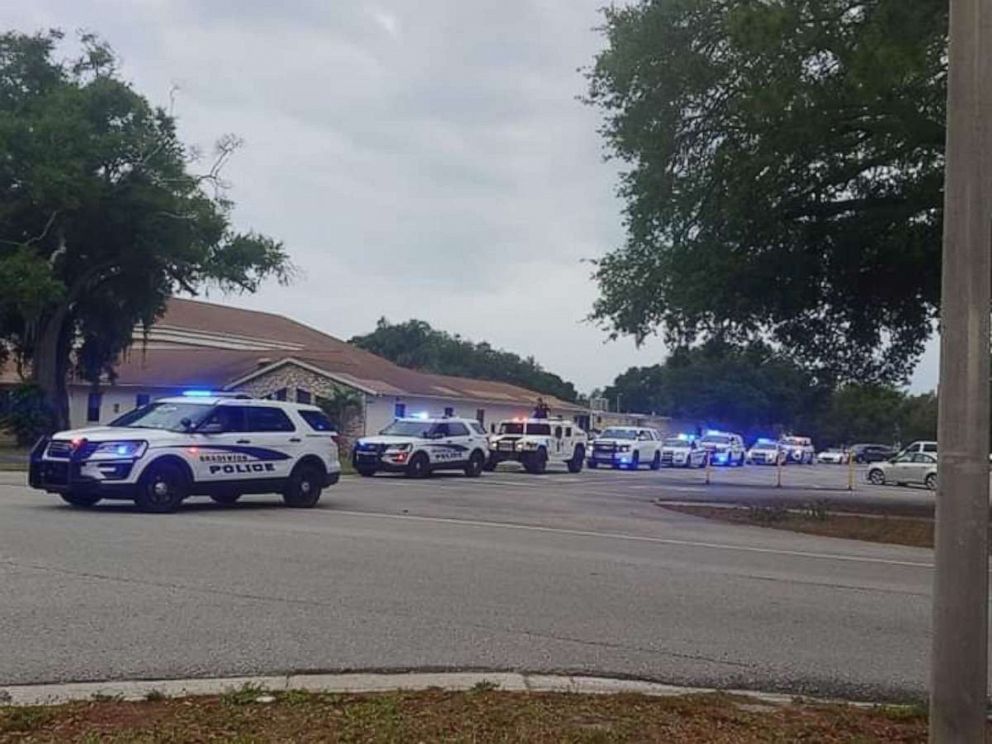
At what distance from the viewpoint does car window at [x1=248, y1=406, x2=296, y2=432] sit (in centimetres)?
1884

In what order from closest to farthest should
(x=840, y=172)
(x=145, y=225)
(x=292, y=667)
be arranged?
1. (x=292, y=667)
2. (x=840, y=172)
3. (x=145, y=225)

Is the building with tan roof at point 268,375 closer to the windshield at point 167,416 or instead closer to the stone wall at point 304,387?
the stone wall at point 304,387

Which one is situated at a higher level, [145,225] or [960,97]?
[145,225]

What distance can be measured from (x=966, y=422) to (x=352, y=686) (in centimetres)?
379

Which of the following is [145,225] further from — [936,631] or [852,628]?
[936,631]

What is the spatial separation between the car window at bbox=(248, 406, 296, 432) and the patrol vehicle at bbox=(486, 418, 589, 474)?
18.5 meters

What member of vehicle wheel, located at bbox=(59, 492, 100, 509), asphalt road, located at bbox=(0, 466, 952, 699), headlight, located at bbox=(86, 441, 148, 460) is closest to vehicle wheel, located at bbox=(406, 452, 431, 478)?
asphalt road, located at bbox=(0, 466, 952, 699)

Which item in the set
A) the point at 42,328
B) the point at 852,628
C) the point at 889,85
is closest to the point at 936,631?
the point at 852,628

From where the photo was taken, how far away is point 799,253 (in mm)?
24828

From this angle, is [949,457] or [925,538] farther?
[925,538]

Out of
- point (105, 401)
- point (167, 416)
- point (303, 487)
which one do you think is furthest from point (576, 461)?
point (105, 401)

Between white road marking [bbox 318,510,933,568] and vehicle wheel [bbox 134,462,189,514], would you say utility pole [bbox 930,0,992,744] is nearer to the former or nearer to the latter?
white road marking [bbox 318,510,933,568]

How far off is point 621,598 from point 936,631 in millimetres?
5938

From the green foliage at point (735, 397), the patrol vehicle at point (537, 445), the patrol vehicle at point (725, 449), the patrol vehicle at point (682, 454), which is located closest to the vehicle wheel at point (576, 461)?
the patrol vehicle at point (537, 445)
